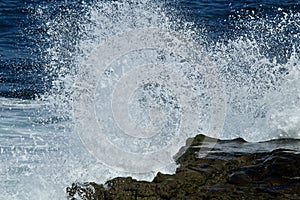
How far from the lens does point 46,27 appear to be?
53.0 ft

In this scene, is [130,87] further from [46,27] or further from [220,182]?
[46,27]

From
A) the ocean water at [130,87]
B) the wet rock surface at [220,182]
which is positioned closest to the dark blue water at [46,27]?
the ocean water at [130,87]

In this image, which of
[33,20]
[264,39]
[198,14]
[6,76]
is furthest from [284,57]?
[33,20]

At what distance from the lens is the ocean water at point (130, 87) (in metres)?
6.70

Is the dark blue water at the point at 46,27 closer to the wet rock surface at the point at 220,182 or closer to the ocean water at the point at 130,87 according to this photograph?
the ocean water at the point at 130,87

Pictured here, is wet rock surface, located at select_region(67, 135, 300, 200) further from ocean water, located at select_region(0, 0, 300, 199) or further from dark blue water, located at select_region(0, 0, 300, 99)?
dark blue water, located at select_region(0, 0, 300, 99)

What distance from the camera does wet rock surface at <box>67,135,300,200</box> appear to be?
419cm

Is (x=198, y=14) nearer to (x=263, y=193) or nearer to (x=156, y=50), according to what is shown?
(x=156, y=50)

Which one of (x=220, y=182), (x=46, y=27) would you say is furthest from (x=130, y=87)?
(x=46, y=27)

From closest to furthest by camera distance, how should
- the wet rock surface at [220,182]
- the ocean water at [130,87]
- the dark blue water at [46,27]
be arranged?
1. the wet rock surface at [220,182]
2. the ocean water at [130,87]
3. the dark blue water at [46,27]

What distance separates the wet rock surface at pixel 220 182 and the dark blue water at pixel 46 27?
6735 mm

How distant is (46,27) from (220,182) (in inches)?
490

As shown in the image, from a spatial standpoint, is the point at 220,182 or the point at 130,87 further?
the point at 130,87

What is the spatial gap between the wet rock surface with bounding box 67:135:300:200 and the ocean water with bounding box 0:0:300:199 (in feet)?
2.34
